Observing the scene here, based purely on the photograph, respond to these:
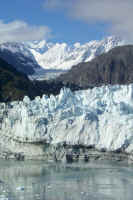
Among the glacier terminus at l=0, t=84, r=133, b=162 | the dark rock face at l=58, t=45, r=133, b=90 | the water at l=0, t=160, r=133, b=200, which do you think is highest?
the dark rock face at l=58, t=45, r=133, b=90

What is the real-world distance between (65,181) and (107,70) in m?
99.2

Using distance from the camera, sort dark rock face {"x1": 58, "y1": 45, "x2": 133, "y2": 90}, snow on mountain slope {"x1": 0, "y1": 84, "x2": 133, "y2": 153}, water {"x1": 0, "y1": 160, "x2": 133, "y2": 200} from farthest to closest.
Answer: dark rock face {"x1": 58, "y1": 45, "x2": 133, "y2": 90} → snow on mountain slope {"x1": 0, "y1": 84, "x2": 133, "y2": 153} → water {"x1": 0, "y1": 160, "x2": 133, "y2": 200}

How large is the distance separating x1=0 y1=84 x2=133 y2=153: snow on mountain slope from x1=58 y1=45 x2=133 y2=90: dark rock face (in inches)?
3231

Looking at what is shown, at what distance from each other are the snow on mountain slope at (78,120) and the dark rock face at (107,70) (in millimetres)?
82074

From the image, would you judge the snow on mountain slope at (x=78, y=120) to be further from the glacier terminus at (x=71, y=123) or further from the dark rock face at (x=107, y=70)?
the dark rock face at (x=107, y=70)

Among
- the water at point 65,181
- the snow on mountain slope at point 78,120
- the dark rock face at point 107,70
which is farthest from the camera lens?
the dark rock face at point 107,70

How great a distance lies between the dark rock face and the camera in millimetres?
113775

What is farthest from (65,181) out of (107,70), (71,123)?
(107,70)

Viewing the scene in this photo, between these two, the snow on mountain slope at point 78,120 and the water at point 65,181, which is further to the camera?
the snow on mountain slope at point 78,120

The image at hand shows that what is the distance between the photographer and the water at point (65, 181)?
57.9ft

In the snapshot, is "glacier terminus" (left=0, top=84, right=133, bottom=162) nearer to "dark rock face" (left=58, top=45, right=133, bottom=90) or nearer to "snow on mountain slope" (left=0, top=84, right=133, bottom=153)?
"snow on mountain slope" (left=0, top=84, right=133, bottom=153)

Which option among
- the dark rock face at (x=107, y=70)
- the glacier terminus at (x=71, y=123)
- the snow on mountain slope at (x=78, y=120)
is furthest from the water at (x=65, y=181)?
the dark rock face at (x=107, y=70)

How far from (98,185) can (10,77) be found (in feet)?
119

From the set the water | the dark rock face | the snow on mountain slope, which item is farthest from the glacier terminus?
the dark rock face
